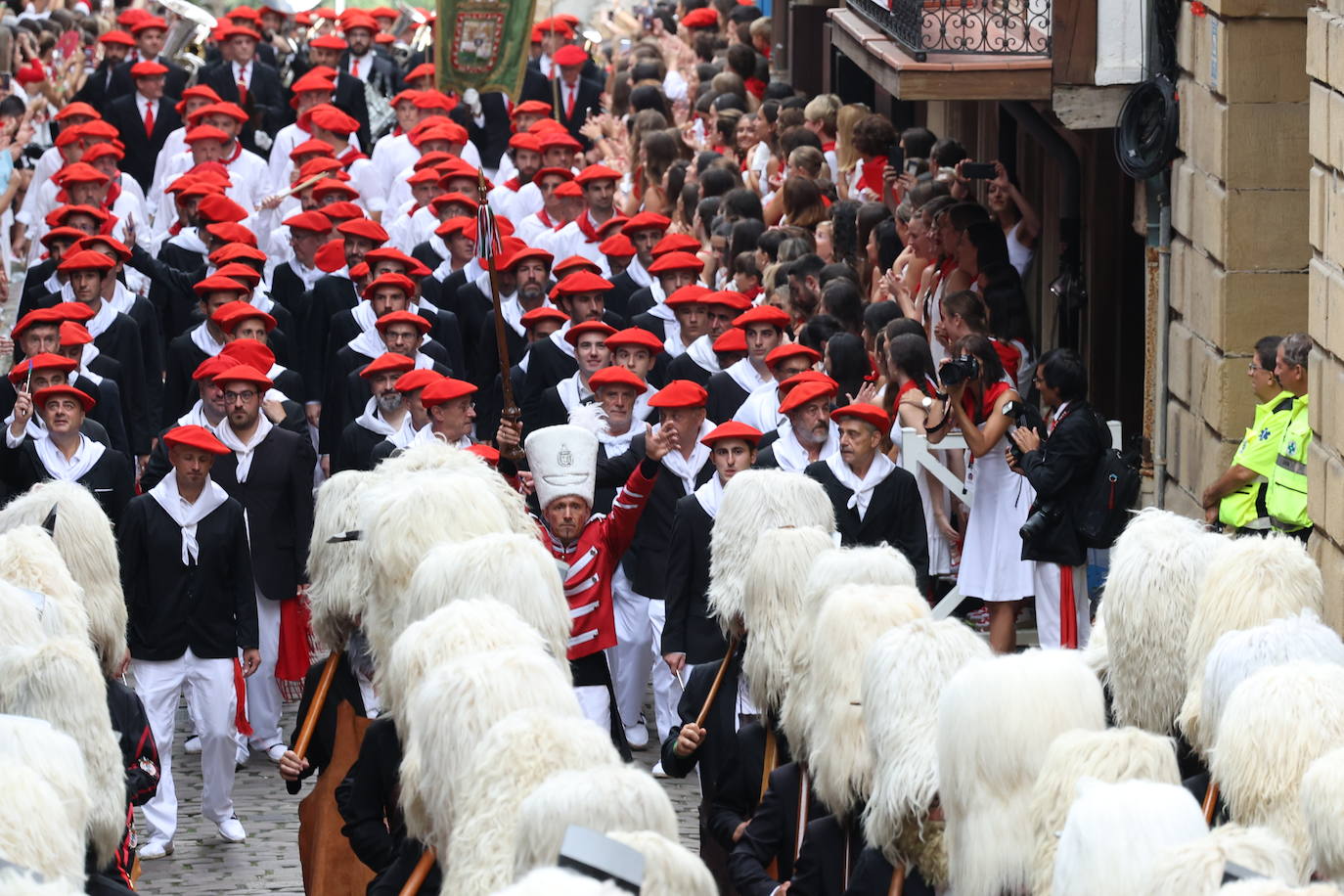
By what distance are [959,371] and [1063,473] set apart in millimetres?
688

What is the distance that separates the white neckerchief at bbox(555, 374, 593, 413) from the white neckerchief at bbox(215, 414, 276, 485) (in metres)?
1.75

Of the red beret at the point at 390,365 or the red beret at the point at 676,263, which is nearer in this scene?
the red beret at the point at 390,365

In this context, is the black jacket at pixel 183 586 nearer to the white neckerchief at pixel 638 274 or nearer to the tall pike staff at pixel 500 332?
the tall pike staff at pixel 500 332

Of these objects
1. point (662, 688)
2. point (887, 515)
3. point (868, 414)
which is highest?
point (868, 414)

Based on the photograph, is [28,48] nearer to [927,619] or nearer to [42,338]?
[42,338]

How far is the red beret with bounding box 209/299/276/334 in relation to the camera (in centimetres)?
1406

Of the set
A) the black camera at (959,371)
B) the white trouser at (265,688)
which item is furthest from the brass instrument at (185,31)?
the black camera at (959,371)

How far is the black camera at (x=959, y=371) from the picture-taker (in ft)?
36.9

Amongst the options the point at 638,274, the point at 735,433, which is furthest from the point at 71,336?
the point at 735,433

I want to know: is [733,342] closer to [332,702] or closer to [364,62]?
[332,702]

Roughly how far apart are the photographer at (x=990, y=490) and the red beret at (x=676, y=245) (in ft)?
13.3

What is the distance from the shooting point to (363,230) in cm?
1653

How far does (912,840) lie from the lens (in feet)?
19.9

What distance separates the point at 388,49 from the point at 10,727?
23442 mm
